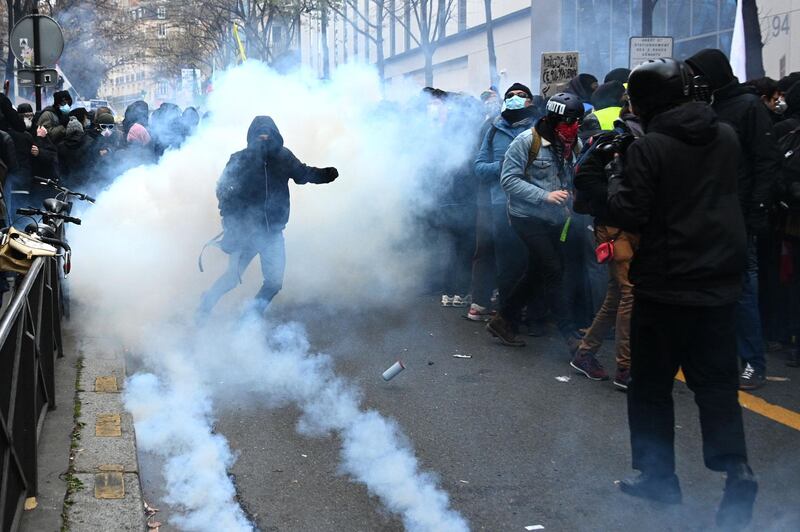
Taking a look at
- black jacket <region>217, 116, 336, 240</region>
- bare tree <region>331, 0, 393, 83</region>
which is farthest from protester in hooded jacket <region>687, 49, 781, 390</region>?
bare tree <region>331, 0, 393, 83</region>

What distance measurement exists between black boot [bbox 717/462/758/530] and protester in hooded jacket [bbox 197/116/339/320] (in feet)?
14.5

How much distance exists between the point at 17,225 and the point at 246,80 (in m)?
2.94

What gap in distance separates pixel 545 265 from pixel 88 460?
3.33m

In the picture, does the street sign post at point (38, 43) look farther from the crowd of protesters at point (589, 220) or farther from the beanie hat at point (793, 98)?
the beanie hat at point (793, 98)

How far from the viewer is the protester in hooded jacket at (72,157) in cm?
1166

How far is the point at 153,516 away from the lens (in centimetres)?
400

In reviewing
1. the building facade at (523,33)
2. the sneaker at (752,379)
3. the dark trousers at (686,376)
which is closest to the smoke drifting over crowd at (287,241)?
the dark trousers at (686,376)

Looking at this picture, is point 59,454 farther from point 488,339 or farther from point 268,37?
point 268,37

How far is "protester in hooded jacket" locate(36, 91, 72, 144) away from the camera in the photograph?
1166cm

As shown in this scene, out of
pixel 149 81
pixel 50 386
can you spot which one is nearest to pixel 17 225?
pixel 50 386

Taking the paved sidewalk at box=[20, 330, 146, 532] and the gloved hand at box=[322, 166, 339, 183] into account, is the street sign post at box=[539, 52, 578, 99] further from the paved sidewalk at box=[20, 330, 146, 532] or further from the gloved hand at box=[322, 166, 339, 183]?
the paved sidewalk at box=[20, 330, 146, 532]

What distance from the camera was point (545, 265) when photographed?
649cm

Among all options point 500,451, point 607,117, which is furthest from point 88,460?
point 607,117

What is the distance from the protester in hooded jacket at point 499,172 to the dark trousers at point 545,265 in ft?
1.33
